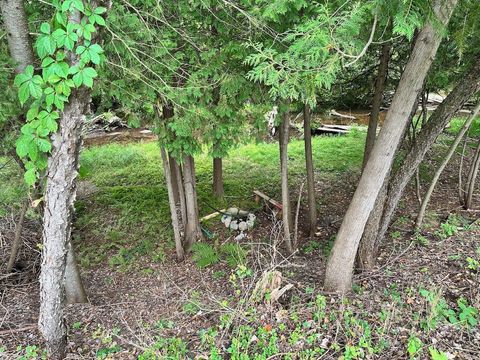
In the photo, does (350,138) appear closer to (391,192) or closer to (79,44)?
(391,192)

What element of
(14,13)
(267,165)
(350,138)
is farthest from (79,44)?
(350,138)

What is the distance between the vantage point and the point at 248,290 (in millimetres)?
3564

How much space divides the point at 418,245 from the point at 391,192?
2.98 feet

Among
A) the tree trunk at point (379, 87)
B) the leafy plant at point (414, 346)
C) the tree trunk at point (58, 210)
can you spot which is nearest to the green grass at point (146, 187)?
the tree trunk at point (58, 210)

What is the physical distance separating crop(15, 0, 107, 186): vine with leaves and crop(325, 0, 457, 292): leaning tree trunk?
257 cm

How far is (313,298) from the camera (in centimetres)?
376

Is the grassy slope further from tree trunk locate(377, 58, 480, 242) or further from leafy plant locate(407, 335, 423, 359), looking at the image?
leafy plant locate(407, 335, 423, 359)

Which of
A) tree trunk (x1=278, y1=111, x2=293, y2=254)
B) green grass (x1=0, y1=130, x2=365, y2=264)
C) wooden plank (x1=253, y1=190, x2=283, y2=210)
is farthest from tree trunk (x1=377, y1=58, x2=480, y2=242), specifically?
green grass (x1=0, y1=130, x2=365, y2=264)

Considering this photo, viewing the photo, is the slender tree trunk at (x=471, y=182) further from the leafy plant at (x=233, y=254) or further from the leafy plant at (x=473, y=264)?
the leafy plant at (x=233, y=254)

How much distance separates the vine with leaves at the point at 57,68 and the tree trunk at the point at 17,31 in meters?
0.83

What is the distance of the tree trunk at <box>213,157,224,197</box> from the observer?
6.60 m

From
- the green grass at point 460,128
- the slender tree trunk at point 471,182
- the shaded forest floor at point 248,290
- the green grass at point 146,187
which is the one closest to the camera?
the shaded forest floor at point 248,290

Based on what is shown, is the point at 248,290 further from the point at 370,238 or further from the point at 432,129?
the point at 432,129

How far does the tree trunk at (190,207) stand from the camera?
17.0ft
